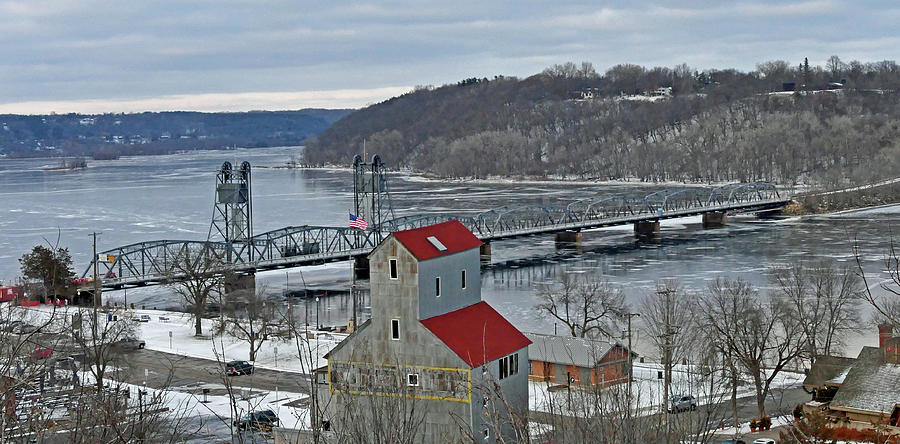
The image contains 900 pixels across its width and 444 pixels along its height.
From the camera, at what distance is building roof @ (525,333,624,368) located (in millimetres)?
25875

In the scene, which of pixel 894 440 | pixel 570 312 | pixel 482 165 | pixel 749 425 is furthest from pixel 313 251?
pixel 482 165

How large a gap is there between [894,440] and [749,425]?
4.86 m

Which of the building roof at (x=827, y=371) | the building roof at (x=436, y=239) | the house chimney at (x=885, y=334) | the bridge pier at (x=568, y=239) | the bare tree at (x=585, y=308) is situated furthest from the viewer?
the bridge pier at (x=568, y=239)

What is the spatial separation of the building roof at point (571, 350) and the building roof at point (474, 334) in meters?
3.85

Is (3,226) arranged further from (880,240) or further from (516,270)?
(880,240)

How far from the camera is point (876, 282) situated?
41.4 metres

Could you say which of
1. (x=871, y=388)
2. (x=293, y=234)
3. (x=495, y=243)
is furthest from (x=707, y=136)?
(x=871, y=388)

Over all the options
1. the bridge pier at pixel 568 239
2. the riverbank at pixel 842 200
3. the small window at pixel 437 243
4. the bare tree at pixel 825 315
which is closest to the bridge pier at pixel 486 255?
the bridge pier at pixel 568 239

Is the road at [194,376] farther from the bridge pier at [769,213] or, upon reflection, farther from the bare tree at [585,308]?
the bridge pier at [769,213]

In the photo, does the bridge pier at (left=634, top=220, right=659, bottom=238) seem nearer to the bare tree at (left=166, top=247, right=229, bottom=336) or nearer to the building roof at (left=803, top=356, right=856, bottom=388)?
the bare tree at (left=166, top=247, right=229, bottom=336)

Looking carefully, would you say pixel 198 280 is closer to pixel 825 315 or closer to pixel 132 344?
pixel 132 344

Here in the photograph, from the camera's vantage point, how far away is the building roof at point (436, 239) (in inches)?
819

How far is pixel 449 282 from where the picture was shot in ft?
70.3

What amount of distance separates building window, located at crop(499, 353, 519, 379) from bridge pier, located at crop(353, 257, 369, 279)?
104 ft
